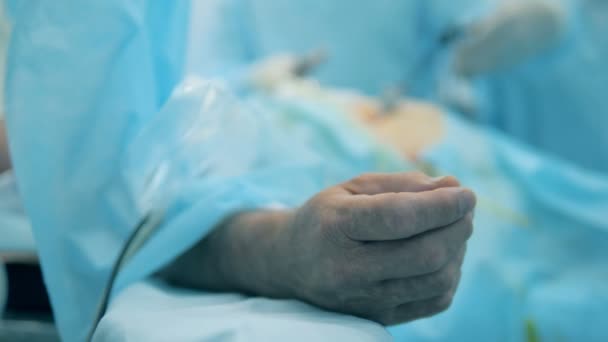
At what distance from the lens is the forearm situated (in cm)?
46

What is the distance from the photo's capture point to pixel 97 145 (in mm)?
519

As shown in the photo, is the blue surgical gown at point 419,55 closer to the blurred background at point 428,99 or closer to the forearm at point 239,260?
the blurred background at point 428,99

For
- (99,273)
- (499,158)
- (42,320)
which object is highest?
(499,158)

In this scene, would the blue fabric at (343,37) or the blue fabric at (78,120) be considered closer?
the blue fabric at (78,120)

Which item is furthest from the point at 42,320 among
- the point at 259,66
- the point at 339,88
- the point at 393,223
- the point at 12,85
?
the point at 339,88

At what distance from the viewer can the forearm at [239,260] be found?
459 mm

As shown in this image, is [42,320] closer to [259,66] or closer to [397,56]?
[259,66]

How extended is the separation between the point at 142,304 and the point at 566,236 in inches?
20.2

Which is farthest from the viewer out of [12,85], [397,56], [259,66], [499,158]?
[397,56]

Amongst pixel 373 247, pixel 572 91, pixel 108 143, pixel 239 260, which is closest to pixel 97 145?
pixel 108 143

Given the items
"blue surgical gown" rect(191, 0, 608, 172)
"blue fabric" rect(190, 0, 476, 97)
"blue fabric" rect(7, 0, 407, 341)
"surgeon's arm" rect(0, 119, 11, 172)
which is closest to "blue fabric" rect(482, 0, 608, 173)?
"blue surgical gown" rect(191, 0, 608, 172)

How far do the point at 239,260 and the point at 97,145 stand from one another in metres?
0.16

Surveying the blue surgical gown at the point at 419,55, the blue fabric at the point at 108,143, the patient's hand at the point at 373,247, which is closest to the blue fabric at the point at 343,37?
the blue surgical gown at the point at 419,55

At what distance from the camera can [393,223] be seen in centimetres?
37
